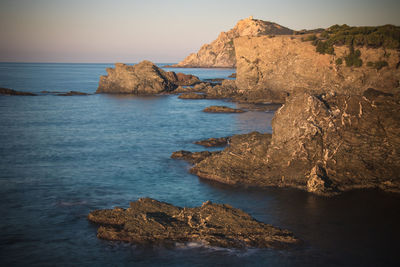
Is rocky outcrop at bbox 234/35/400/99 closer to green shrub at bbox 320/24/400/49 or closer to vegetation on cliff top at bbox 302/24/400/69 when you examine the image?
vegetation on cliff top at bbox 302/24/400/69

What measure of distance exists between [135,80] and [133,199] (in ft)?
190

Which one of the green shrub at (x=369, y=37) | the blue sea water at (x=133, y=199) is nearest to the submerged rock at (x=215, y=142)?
the blue sea water at (x=133, y=199)

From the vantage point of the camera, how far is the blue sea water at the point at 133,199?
505 inches

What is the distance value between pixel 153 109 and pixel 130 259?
4347 centimetres

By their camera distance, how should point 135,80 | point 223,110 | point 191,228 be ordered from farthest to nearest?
point 135,80
point 223,110
point 191,228

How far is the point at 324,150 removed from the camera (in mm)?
19844

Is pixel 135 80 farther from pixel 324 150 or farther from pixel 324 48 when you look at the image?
pixel 324 150

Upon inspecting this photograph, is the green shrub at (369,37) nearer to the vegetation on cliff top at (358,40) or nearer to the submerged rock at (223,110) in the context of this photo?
the vegetation on cliff top at (358,40)

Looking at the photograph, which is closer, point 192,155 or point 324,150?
point 324,150

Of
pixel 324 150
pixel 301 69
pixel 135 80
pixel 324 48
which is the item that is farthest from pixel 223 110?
pixel 324 150

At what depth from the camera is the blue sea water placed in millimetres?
12820

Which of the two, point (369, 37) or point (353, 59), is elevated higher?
point (369, 37)

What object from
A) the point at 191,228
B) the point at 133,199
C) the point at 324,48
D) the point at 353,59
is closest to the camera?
the point at 191,228

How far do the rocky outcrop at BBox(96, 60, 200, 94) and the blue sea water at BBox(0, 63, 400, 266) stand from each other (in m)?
38.6
